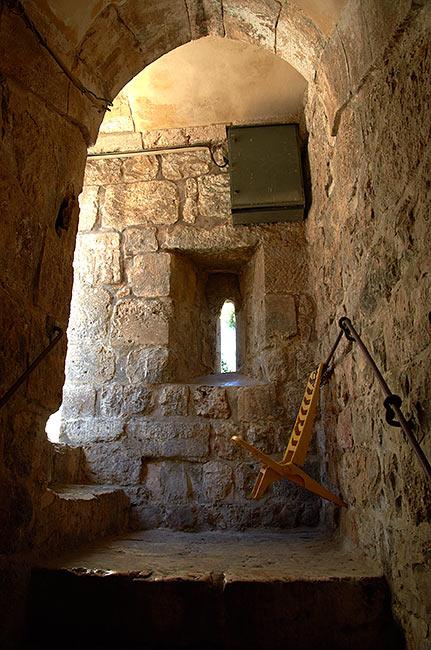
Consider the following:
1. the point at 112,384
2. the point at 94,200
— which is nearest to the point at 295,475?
the point at 112,384

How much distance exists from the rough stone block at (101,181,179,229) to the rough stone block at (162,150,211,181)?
0.31 feet

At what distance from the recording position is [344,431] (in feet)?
6.60

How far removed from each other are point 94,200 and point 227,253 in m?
1.02

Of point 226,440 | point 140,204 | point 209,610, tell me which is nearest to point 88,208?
point 140,204

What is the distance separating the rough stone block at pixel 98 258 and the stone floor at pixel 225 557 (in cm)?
160

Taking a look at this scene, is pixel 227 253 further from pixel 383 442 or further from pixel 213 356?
pixel 383 442

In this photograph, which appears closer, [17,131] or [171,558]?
[17,131]

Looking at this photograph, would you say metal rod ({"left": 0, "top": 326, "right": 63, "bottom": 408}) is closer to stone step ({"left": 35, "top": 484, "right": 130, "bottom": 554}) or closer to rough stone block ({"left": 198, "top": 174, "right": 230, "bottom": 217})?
stone step ({"left": 35, "top": 484, "right": 130, "bottom": 554})

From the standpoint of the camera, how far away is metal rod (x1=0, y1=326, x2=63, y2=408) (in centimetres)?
129

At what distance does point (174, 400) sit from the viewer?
271 cm

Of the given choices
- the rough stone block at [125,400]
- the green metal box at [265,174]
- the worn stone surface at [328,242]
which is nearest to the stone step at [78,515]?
the worn stone surface at [328,242]

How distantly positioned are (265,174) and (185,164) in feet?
2.07

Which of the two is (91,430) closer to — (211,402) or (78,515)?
(211,402)

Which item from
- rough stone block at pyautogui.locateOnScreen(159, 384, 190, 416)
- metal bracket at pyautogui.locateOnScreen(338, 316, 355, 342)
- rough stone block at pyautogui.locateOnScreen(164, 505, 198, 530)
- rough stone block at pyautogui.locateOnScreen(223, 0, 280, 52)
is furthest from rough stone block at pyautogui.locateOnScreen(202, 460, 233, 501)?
rough stone block at pyautogui.locateOnScreen(223, 0, 280, 52)
